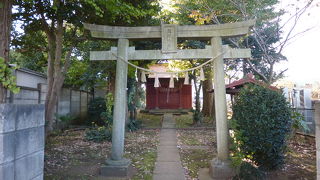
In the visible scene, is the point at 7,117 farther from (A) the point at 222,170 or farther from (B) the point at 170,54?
(A) the point at 222,170

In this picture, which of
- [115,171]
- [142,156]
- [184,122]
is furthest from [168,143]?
[184,122]

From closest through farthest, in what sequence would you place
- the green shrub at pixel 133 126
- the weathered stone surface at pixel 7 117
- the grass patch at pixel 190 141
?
the weathered stone surface at pixel 7 117 < the grass patch at pixel 190 141 < the green shrub at pixel 133 126

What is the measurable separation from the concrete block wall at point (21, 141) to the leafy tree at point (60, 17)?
5.17 metres

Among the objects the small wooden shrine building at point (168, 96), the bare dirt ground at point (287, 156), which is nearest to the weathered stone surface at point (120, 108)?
the bare dirt ground at point (287, 156)

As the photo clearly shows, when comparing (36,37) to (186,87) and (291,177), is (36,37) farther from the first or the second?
(186,87)

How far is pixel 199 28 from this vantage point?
6.34 m

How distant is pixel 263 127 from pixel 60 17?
783 centimetres

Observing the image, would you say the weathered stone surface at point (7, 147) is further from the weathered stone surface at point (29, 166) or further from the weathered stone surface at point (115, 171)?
the weathered stone surface at point (115, 171)

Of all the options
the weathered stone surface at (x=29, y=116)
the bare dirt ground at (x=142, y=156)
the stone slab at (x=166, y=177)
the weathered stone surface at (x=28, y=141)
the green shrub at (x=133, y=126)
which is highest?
the weathered stone surface at (x=29, y=116)

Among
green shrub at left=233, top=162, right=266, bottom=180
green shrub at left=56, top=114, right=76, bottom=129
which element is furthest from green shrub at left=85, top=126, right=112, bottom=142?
green shrub at left=233, top=162, right=266, bottom=180

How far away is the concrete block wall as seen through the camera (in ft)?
9.59

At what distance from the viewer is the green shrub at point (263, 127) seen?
5559 millimetres

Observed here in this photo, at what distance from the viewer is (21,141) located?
10.7 ft

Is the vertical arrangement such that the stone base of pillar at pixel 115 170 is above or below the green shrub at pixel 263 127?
below
